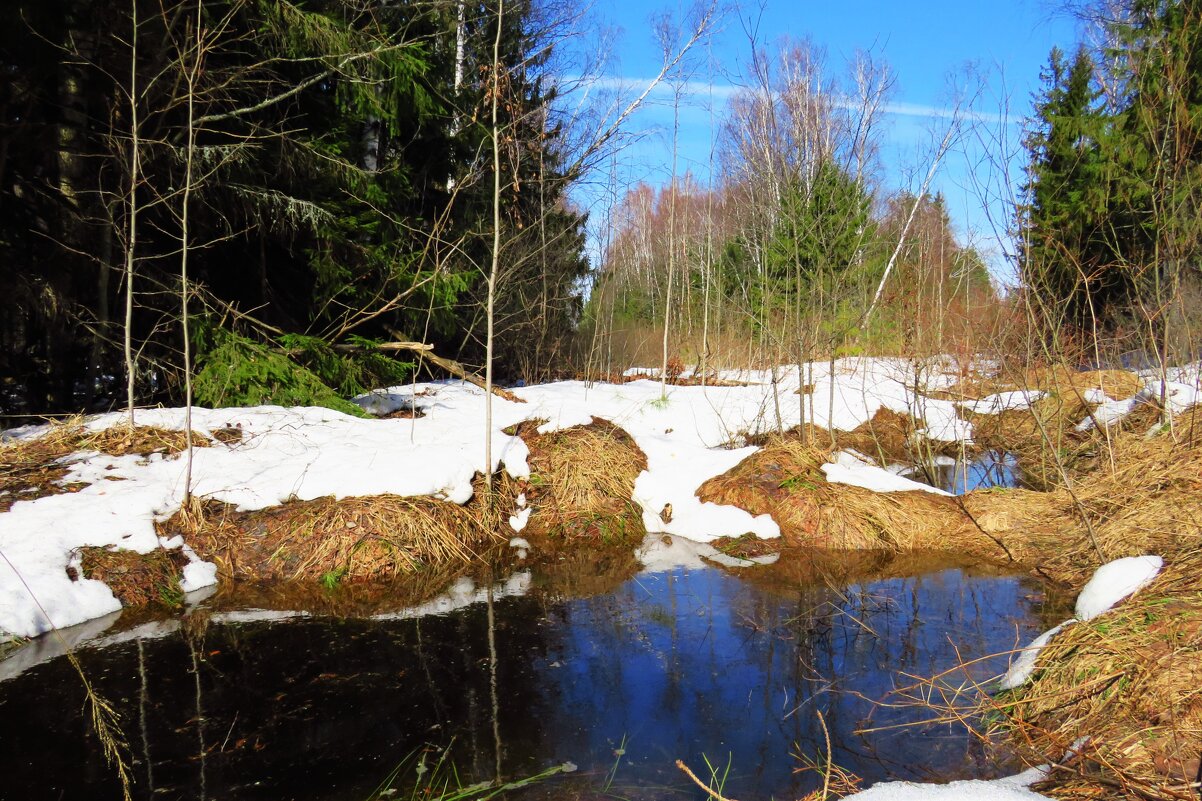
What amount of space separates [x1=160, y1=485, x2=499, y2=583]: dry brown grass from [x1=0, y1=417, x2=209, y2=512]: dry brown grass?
3.24 ft

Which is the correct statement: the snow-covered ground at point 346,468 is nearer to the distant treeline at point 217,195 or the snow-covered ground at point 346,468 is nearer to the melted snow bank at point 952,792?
the distant treeline at point 217,195

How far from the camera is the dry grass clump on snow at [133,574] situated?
16.8 feet

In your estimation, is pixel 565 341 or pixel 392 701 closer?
pixel 392 701

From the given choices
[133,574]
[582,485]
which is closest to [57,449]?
[133,574]

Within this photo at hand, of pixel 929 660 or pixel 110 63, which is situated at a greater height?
pixel 110 63

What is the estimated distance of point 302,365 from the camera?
8281 millimetres

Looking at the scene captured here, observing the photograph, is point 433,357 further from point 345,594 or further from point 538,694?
point 538,694

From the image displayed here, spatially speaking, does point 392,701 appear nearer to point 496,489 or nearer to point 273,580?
point 273,580

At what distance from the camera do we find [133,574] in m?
5.19

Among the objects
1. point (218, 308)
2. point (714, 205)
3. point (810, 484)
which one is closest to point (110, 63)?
point (218, 308)

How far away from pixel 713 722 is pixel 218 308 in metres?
6.87

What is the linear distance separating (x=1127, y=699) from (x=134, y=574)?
5.88 m

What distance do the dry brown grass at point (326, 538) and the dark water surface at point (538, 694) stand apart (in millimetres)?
854

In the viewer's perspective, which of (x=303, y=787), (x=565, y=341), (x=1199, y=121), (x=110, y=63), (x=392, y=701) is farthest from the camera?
(x=565, y=341)
